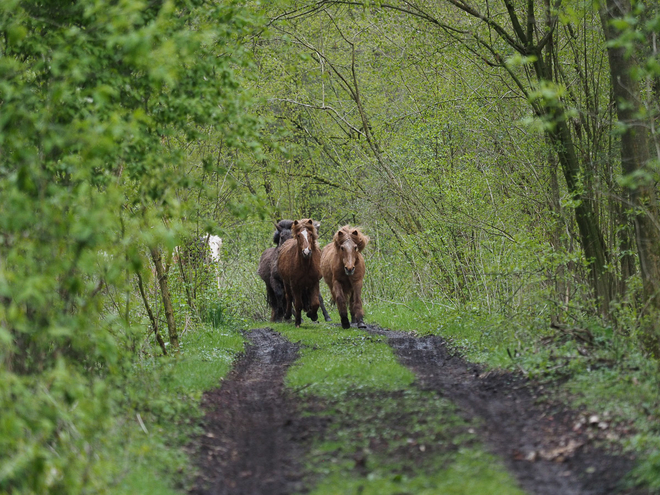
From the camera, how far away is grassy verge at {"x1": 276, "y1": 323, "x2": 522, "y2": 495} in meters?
5.38

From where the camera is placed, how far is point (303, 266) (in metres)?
15.8

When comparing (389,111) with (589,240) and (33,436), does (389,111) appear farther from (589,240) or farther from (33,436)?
(33,436)

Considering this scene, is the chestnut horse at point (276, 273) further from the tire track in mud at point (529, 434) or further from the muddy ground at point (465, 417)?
the tire track in mud at point (529, 434)

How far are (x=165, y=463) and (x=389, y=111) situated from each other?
15838 mm

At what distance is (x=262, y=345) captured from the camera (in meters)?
14.1

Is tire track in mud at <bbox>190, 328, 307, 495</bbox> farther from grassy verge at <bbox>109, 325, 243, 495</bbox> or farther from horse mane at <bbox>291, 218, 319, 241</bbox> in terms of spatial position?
horse mane at <bbox>291, 218, 319, 241</bbox>

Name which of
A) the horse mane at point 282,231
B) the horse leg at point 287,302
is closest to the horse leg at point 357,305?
the horse leg at point 287,302

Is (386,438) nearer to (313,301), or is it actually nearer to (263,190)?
(263,190)

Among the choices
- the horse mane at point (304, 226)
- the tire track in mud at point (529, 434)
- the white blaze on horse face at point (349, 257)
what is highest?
the horse mane at point (304, 226)

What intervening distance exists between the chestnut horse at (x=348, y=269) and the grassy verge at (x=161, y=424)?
434 cm

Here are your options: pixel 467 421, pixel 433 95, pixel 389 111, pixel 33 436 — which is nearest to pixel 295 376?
pixel 467 421

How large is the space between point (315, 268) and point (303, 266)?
10.9 inches

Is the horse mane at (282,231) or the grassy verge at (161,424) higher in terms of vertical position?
the horse mane at (282,231)

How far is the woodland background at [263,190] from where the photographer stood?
194 inches
